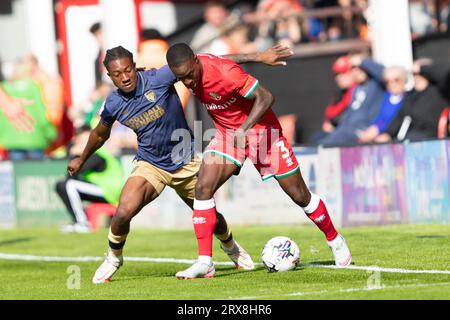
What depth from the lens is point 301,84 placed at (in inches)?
869

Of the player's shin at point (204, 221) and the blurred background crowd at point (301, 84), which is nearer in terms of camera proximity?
the player's shin at point (204, 221)

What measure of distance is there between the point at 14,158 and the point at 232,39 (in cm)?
447

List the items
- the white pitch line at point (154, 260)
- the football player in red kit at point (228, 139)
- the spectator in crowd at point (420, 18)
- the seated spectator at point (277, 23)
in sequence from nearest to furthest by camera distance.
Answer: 1. the football player in red kit at point (228, 139)
2. the white pitch line at point (154, 260)
3. the spectator in crowd at point (420, 18)
4. the seated spectator at point (277, 23)

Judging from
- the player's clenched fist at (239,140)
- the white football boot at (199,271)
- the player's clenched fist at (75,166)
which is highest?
the player's clenched fist at (239,140)

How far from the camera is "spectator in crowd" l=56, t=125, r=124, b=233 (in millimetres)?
20109

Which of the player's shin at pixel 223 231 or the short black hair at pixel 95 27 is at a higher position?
the short black hair at pixel 95 27

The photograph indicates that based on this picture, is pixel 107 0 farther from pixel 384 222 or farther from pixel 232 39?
pixel 384 222

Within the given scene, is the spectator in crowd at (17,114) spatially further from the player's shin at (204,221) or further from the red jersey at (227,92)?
the player's shin at (204,221)

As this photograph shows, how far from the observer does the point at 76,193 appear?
20.2 metres

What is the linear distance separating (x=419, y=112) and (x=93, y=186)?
18.7 ft

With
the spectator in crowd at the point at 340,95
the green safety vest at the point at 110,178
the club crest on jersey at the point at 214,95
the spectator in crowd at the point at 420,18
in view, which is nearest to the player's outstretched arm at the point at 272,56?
the club crest on jersey at the point at 214,95

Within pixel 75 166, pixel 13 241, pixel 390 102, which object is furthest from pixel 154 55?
pixel 75 166

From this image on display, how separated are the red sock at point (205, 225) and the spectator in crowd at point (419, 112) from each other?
6.32m

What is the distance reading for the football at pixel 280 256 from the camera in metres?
11.9
